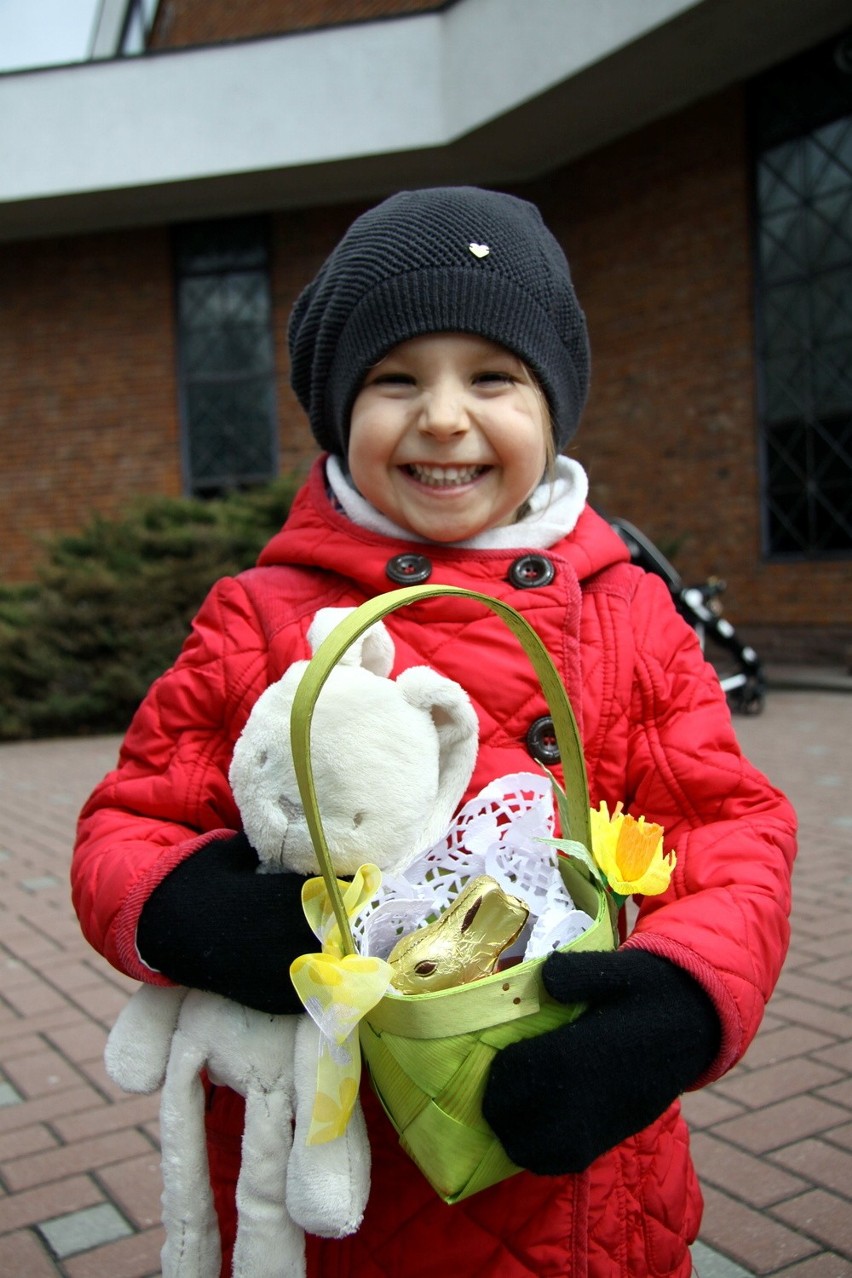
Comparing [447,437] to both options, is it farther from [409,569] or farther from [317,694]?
[317,694]

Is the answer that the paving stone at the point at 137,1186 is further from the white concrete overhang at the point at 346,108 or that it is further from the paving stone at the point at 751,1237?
the white concrete overhang at the point at 346,108

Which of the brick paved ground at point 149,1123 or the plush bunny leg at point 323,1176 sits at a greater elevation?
the plush bunny leg at point 323,1176

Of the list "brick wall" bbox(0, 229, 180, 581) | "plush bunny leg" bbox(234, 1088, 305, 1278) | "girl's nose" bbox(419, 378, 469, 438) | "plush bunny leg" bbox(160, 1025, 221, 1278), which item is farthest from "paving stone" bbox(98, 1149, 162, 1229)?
"brick wall" bbox(0, 229, 180, 581)

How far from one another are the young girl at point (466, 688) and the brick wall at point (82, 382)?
13.2 metres

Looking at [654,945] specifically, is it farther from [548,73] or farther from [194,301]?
[194,301]

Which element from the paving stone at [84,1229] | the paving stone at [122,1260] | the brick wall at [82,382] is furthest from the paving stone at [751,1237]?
the brick wall at [82,382]

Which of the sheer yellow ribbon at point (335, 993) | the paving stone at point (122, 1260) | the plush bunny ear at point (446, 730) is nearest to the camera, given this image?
the sheer yellow ribbon at point (335, 993)

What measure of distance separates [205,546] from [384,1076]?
934 cm

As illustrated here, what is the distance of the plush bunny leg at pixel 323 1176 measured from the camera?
1.11 m

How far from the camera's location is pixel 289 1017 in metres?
1.20

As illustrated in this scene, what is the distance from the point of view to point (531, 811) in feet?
4.02

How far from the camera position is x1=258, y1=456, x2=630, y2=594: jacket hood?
149cm

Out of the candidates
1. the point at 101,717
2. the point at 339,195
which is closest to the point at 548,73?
the point at 339,195

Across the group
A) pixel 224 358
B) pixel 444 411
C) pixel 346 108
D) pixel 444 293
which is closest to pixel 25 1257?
pixel 444 411
